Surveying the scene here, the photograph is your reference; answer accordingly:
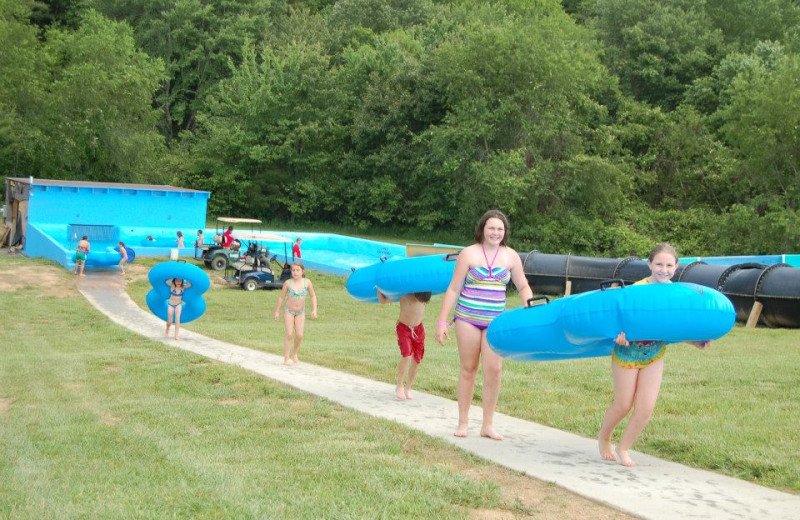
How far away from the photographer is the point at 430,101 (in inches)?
1934

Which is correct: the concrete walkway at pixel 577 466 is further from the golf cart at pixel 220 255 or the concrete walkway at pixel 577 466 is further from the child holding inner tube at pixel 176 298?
the golf cart at pixel 220 255

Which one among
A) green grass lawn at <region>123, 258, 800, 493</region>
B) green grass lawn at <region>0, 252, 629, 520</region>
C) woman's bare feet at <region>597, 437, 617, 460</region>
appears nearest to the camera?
green grass lawn at <region>0, 252, 629, 520</region>

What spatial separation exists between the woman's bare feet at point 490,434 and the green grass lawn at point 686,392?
0.88m

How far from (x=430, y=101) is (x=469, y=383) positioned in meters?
42.8

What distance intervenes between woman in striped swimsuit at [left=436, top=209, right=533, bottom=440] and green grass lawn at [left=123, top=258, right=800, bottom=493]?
118 cm

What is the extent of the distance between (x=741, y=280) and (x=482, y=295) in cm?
1805

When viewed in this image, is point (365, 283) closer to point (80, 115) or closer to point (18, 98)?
point (80, 115)

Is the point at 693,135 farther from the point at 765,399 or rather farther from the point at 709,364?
the point at 765,399

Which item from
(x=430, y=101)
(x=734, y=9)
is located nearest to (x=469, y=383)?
(x=430, y=101)

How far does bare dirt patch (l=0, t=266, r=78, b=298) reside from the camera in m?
27.6

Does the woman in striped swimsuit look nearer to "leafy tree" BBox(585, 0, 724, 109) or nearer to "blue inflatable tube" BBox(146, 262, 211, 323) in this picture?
"blue inflatable tube" BBox(146, 262, 211, 323)

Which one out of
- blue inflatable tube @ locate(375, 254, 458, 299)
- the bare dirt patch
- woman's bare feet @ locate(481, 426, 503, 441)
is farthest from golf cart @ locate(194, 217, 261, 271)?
woman's bare feet @ locate(481, 426, 503, 441)

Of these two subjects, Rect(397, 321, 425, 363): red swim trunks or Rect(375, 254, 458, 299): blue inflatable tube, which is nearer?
Rect(375, 254, 458, 299): blue inflatable tube

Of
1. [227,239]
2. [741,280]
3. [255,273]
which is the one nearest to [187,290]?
[255,273]
